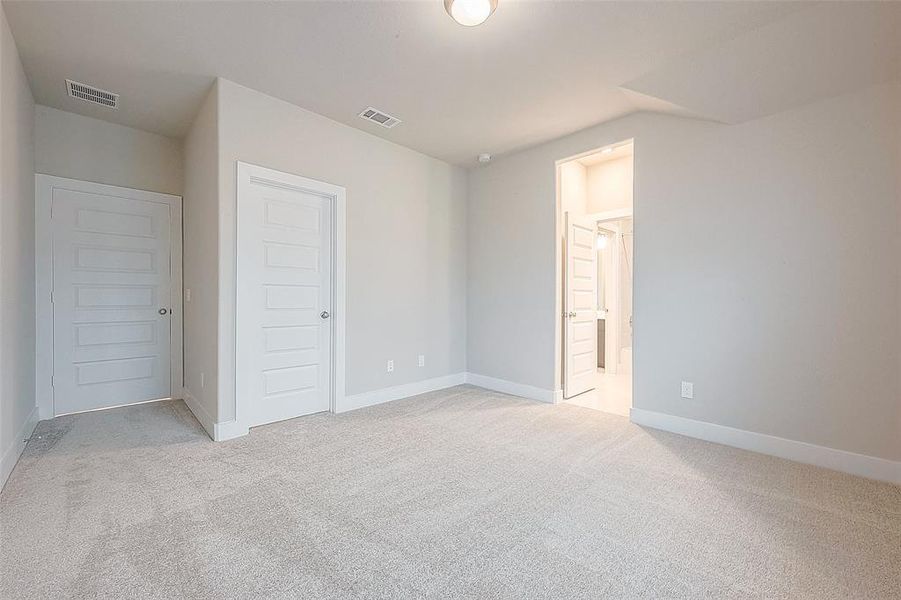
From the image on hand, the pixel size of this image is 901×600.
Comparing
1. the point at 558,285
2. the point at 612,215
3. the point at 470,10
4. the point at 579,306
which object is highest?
the point at 470,10

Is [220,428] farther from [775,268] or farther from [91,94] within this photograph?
[775,268]

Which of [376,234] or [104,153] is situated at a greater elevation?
[104,153]

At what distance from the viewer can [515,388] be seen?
4504mm

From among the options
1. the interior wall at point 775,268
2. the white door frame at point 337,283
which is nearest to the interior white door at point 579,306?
the interior wall at point 775,268

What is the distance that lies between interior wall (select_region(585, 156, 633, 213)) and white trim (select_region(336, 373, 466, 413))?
9.26 feet

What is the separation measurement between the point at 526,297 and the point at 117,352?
4.34m

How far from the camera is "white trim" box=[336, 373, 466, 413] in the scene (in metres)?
3.88

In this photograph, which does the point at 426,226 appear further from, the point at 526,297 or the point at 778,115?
the point at 778,115

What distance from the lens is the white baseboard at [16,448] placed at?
229 cm

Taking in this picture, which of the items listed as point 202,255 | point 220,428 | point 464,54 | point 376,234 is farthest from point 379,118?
point 220,428

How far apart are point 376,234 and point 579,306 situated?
2461mm

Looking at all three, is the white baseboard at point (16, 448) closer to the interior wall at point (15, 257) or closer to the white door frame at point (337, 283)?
the interior wall at point (15, 257)

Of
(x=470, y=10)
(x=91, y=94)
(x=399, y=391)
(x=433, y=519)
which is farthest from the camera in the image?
(x=399, y=391)

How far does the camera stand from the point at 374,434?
3.17 m
